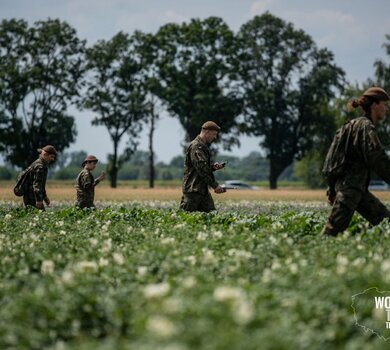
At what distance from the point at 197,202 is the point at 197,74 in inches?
1883

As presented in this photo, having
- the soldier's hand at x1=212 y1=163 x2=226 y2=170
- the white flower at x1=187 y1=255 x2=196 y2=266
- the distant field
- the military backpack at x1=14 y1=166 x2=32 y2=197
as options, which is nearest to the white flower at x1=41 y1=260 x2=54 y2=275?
the white flower at x1=187 y1=255 x2=196 y2=266

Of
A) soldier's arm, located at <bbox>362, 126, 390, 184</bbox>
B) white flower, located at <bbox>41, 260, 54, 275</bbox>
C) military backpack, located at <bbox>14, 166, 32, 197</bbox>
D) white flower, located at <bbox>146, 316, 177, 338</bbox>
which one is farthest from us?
military backpack, located at <bbox>14, 166, 32, 197</bbox>

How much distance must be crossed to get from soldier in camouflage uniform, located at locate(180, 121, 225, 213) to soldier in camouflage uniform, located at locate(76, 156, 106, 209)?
148 inches

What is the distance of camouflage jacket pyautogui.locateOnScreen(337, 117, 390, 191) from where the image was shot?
8125 millimetres

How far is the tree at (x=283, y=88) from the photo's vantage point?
61125 millimetres

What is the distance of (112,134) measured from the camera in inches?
2415

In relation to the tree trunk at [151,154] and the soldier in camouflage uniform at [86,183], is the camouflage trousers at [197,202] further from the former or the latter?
the tree trunk at [151,154]

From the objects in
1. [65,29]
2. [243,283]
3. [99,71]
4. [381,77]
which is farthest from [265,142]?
[243,283]

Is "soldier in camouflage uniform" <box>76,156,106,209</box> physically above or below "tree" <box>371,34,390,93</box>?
below

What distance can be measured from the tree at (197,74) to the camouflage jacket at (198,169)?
45.0m

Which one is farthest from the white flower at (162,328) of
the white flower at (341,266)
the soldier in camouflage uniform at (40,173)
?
the soldier in camouflage uniform at (40,173)

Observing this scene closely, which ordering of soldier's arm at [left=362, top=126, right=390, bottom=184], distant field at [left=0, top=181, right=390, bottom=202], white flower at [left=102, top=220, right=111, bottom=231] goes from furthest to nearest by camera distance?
distant field at [left=0, top=181, right=390, bottom=202], white flower at [left=102, top=220, right=111, bottom=231], soldier's arm at [left=362, top=126, right=390, bottom=184]

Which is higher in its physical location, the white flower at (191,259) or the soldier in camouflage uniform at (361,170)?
the soldier in camouflage uniform at (361,170)

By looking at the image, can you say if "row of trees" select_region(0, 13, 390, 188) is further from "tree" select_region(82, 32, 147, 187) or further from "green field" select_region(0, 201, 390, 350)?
"green field" select_region(0, 201, 390, 350)
